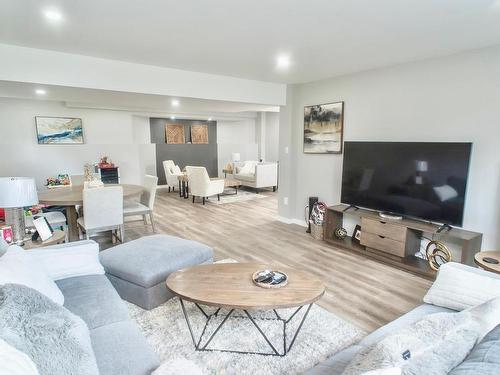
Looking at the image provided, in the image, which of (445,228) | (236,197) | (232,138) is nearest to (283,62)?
(445,228)

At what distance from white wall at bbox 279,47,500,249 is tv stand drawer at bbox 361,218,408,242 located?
0.62 m

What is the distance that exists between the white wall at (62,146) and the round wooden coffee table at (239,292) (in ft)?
19.5

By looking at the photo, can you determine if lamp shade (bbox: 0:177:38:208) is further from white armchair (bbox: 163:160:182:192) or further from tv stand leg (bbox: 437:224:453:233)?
white armchair (bbox: 163:160:182:192)

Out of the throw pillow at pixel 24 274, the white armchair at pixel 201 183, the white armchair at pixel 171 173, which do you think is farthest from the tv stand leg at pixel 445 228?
the white armchair at pixel 171 173

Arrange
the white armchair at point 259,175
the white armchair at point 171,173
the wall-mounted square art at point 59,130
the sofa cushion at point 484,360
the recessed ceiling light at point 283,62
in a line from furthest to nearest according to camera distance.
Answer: the white armchair at point 171,173, the white armchair at point 259,175, the wall-mounted square art at point 59,130, the recessed ceiling light at point 283,62, the sofa cushion at point 484,360

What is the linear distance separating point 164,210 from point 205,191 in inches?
39.3

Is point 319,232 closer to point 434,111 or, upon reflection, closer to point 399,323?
point 434,111

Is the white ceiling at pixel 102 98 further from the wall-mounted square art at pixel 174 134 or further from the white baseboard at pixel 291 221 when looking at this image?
the white baseboard at pixel 291 221

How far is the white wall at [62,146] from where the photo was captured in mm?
6086

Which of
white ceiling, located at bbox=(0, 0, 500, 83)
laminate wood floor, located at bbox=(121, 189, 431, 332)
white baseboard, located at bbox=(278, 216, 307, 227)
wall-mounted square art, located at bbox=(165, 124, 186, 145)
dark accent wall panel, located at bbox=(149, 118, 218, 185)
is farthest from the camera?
wall-mounted square art, located at bbox=(165, 124, 186, 145)

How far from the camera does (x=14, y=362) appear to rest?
2.75ft

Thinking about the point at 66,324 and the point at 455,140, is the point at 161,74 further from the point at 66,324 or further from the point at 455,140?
the point at 455,140

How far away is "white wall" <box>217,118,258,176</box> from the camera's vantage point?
10.2 meters

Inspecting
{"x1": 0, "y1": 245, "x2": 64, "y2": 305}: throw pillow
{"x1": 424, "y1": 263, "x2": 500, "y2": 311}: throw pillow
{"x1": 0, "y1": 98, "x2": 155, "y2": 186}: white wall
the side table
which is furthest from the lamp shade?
{"x1": 0, "y1": 98, "x2": 155, "y2": 186}: white wall
